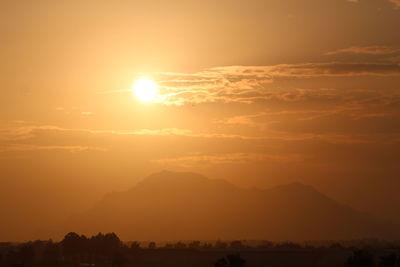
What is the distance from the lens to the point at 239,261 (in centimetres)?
12469

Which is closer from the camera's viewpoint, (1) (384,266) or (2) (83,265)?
(1) (384,266)

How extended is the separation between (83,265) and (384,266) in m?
82.4

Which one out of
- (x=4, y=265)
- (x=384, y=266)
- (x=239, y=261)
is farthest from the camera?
(x=4, y=265)

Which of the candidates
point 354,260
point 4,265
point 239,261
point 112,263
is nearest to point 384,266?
point 354,260

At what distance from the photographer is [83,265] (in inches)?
7313

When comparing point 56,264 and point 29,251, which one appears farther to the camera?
point 29,251

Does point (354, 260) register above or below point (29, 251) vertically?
below

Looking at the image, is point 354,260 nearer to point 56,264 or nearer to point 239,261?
point 239,261

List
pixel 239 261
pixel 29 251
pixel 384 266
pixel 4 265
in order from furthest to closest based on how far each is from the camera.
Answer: pixel 29 251 → pixel 4 265 → pixel 384 266 → pixel 239 261

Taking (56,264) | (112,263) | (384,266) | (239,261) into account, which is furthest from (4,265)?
(384,266)

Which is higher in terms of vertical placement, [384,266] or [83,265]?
[83,265]

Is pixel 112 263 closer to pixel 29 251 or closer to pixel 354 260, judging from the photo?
pixel 29 251

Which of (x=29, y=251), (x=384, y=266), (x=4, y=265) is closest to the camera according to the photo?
(x=384, y=266)

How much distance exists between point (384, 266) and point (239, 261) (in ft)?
114
